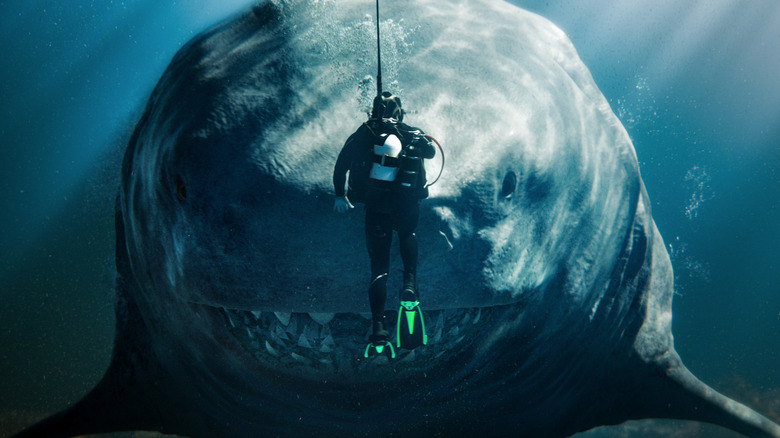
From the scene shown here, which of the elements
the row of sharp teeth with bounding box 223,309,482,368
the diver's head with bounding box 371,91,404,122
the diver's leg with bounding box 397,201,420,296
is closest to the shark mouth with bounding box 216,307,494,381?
the row of sharp teeth with bounding box 223,309,482,368

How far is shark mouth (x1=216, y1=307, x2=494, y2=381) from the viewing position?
5.89 feet

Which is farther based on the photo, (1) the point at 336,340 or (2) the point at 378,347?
(1) the point at 336,340

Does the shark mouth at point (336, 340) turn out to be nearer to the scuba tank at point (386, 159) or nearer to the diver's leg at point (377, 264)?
the diver's leg at point (377, 264)

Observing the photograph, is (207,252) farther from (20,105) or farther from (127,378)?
(20,105)

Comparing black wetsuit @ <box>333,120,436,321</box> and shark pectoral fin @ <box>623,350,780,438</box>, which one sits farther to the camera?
shark pectoral fin @ <box>623,350,780,438</box>

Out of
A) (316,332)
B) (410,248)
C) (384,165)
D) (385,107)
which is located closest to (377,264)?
(410,248)

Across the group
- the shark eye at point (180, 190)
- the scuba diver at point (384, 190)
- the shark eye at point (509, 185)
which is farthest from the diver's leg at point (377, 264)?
the shark eye at point (180, 190)

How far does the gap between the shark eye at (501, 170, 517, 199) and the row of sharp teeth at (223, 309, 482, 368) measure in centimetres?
54

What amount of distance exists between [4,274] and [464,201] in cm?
2391

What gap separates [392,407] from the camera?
241 centimetres

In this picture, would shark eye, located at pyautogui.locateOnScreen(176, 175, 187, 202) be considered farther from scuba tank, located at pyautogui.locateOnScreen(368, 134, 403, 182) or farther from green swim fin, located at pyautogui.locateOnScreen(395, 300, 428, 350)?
green swim fin, located at pyautogui.locateOnScreen(395, 300, 428, 350)

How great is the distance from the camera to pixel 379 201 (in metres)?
1.55

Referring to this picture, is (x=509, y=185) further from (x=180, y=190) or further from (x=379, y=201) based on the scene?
(x=180, y=190)

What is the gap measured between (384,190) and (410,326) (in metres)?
0.51
